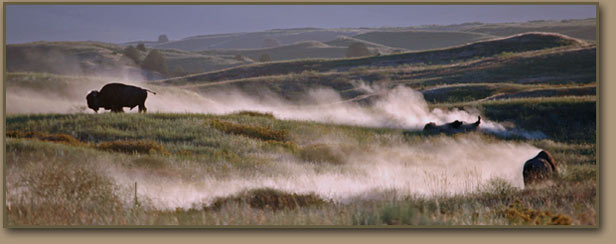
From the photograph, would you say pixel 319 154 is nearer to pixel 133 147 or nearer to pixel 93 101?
pixel 133 147

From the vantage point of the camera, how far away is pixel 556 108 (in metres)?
12.8

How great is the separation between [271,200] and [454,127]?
22.5 ft

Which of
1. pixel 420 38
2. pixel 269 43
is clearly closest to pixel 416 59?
pixel 420 38

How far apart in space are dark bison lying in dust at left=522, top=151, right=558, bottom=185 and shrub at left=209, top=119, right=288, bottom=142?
186 inches

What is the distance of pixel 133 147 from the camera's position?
345 inches

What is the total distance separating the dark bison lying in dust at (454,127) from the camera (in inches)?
489

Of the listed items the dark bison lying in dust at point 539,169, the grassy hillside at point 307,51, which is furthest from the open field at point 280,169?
the grassy hillside at point 307,51

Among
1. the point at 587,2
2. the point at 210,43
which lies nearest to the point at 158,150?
the point at 587,2

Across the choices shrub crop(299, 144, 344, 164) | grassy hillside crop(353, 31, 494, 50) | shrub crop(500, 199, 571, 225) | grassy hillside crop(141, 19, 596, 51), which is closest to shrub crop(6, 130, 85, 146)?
shrub crop(299, 144, 344, 164)

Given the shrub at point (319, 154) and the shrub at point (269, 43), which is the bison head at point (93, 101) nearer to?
the shrub at point (319, 154)

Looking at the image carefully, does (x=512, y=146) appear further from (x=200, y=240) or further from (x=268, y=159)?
(x=200, y=240)

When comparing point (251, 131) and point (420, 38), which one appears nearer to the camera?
point (251, 131)

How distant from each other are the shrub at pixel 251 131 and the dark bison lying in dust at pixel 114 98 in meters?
2.95

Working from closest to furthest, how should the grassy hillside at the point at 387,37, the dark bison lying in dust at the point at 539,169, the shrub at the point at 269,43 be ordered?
the dark bison lying in dust at the point at 539,169
the grassy hillside at the point at 387,37
the shrub at the point at 269,43
